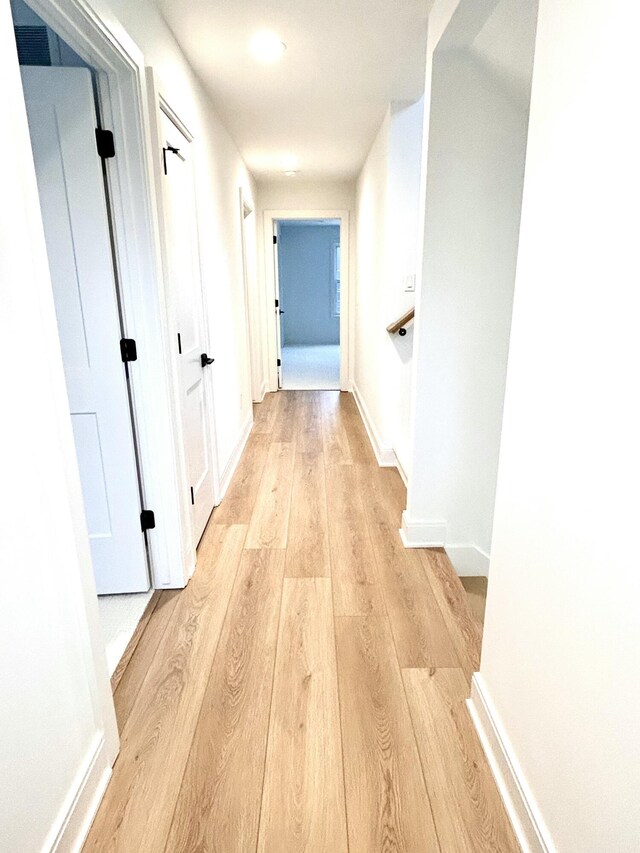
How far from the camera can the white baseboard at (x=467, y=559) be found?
8.00 ft

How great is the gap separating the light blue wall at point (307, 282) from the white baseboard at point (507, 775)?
8.99 metres

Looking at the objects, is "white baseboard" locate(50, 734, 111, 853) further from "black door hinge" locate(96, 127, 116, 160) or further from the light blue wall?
the light blue wall

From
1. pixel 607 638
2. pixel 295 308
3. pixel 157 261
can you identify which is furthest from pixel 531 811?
pixel 295 308

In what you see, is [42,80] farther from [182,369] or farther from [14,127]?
[182,369]

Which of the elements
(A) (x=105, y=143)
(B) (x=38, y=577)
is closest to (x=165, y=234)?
(A) (x=105, y=143)

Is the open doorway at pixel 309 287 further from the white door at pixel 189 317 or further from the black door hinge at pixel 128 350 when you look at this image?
the black door hinge at pixel 128 350

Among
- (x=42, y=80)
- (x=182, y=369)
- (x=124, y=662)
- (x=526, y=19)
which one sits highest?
(x=526, y=19)

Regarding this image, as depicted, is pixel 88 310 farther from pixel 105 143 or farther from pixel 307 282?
pixel 307 282

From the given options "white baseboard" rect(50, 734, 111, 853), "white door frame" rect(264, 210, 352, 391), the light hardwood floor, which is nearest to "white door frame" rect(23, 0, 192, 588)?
the light hardwood floor

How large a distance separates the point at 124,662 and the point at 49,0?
1.94m

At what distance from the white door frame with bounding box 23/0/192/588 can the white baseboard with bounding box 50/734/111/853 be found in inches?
34.3

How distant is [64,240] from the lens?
1705 millimetres

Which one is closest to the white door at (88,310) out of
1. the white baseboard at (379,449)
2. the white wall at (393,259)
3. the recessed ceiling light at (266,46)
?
the recessed ceiling light at (266,46)

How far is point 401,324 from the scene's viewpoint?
121 inches
